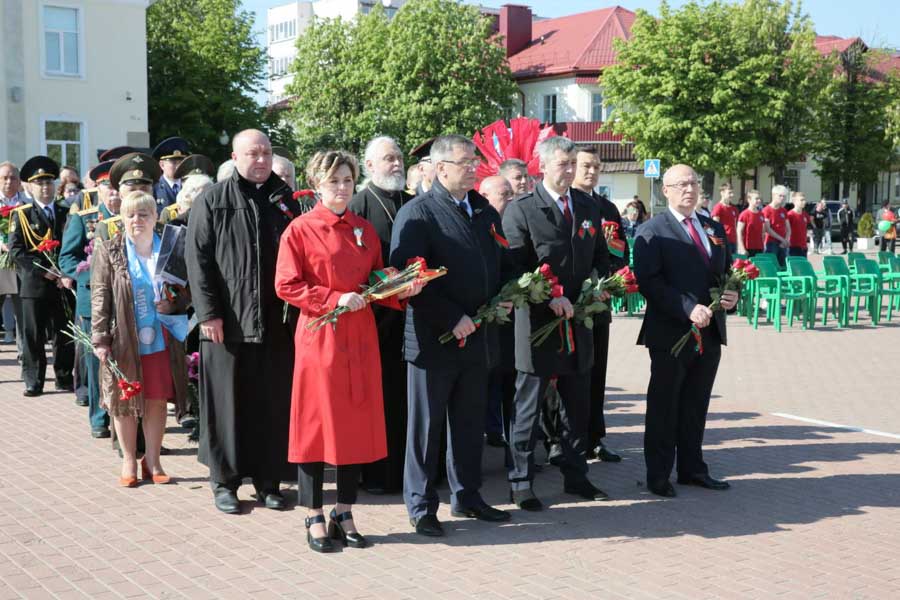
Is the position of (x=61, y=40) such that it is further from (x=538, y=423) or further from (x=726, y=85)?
(x=538, y=423)

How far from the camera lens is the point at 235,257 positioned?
20.7 feet

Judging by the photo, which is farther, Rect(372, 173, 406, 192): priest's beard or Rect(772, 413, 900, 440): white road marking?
Rect(772, 413, 900, 440): white road marking

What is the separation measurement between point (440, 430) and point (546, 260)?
52.2 inches

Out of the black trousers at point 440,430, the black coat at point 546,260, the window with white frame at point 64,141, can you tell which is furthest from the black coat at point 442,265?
the window with white frame at point 64,141

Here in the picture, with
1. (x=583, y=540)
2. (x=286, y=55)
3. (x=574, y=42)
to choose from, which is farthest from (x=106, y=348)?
(x=286, y=55)

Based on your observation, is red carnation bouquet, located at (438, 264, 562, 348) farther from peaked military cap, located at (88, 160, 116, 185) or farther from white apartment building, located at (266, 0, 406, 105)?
white apartment building, located at (266, 0, 406, 105)

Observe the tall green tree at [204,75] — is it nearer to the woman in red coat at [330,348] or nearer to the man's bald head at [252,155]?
the man's bald head at [252,155]

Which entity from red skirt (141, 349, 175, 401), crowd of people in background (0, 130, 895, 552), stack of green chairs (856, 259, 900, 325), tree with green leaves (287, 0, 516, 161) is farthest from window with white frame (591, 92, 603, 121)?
red skirt (141, 349, 175, 401)

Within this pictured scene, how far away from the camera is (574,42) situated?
61719 mm

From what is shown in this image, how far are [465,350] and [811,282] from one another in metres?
11.8

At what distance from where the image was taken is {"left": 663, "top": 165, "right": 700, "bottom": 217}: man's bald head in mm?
6871

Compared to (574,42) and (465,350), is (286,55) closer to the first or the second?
(574,42)

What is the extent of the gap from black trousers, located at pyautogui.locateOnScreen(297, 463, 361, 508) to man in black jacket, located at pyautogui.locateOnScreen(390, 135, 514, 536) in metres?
0.48

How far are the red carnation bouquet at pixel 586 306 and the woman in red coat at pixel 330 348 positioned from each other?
129cm
